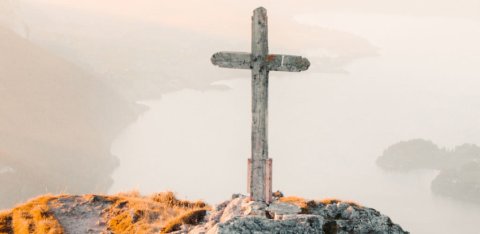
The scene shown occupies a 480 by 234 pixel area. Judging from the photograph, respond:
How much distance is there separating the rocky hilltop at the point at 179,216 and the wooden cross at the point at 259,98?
23.4 inches

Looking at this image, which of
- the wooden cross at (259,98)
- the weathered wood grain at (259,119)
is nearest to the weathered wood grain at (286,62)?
the wooden cross at (259,98)

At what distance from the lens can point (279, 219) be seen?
33.3 feet

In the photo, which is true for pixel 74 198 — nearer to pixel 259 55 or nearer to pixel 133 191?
pixel 133 191

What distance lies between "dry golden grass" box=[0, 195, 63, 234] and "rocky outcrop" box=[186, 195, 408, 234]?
4.20 metres

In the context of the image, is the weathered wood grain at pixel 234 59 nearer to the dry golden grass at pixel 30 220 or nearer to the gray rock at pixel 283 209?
the gray rock at pixel 283 209

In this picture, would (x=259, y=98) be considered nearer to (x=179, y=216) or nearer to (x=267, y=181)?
(x=267, y=181)

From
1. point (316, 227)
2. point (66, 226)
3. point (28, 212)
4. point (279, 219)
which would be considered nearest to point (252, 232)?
point (279, 219)

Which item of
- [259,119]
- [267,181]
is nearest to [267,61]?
[259,119]

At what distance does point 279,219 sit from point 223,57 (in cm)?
513

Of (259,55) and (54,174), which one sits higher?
(259,55)

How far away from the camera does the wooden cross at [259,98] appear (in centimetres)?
1269

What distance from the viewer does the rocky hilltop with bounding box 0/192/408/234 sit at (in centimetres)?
1025

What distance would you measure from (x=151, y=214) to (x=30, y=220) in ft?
11.6

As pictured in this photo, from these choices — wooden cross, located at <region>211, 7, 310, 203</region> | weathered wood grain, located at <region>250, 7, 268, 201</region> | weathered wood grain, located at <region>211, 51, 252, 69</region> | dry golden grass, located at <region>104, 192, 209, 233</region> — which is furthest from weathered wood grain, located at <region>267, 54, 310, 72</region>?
dry golden grass, located at <region>104, 192, 209, 233</region>
